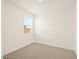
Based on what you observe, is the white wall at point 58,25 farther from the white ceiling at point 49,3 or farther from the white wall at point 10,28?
the white wall at point 10,28

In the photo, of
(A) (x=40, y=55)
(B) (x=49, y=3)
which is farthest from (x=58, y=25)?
(A) (x=40, y=55)

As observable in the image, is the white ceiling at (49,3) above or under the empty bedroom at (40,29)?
above

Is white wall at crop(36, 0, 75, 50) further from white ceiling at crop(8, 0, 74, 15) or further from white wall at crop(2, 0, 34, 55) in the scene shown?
white wall at crop(2, 0, 34, 55)

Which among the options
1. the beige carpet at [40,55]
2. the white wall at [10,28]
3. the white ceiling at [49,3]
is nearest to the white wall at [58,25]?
the white ceiling at [49,3]

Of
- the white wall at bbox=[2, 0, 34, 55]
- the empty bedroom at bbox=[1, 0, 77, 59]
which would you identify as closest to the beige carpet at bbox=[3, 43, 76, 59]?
the empty bedroom at bbox=[1, 0, 77, 59]

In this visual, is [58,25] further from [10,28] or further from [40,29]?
→ [10,28]

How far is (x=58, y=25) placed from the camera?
3887 mm

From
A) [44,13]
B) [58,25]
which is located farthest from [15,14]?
[58,25]

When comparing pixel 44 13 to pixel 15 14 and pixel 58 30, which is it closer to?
pixel 58 30

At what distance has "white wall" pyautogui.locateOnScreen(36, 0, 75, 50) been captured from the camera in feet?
11.3

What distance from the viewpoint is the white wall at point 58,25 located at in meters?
3.43

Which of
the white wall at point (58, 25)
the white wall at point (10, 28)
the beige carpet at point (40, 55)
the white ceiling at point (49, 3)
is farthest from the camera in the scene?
the white wall at point (58, 25)

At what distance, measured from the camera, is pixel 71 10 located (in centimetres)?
340

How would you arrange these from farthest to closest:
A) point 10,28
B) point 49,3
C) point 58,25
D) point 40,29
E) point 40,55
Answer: point 40,29, point 58,25, point 49,3, point 10,28, point 40,55
